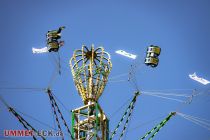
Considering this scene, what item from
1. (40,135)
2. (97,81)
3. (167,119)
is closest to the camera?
(40,135)

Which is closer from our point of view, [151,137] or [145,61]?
[151,137]

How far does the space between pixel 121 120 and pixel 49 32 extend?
10347 millimetres

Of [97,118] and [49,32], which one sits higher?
[49,32]

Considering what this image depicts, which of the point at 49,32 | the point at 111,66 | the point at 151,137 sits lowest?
the point at 151,137

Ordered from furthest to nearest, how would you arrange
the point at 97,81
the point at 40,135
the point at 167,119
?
the point at 97,81
the point at 167,119
the point at 40,135

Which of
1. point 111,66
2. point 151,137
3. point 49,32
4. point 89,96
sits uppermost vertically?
point 49,32

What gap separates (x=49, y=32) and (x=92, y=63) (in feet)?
15.8

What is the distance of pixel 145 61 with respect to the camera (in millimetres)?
42344

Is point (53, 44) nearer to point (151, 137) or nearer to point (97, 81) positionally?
point (97, 81)

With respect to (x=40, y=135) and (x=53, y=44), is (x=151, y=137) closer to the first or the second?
(x=40, y=135)

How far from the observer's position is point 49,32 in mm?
42281

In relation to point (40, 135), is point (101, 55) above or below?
above

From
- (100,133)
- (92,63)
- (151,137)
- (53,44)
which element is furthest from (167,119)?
(53,44)

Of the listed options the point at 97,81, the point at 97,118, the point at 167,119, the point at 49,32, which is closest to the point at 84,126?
the point at 97,118
